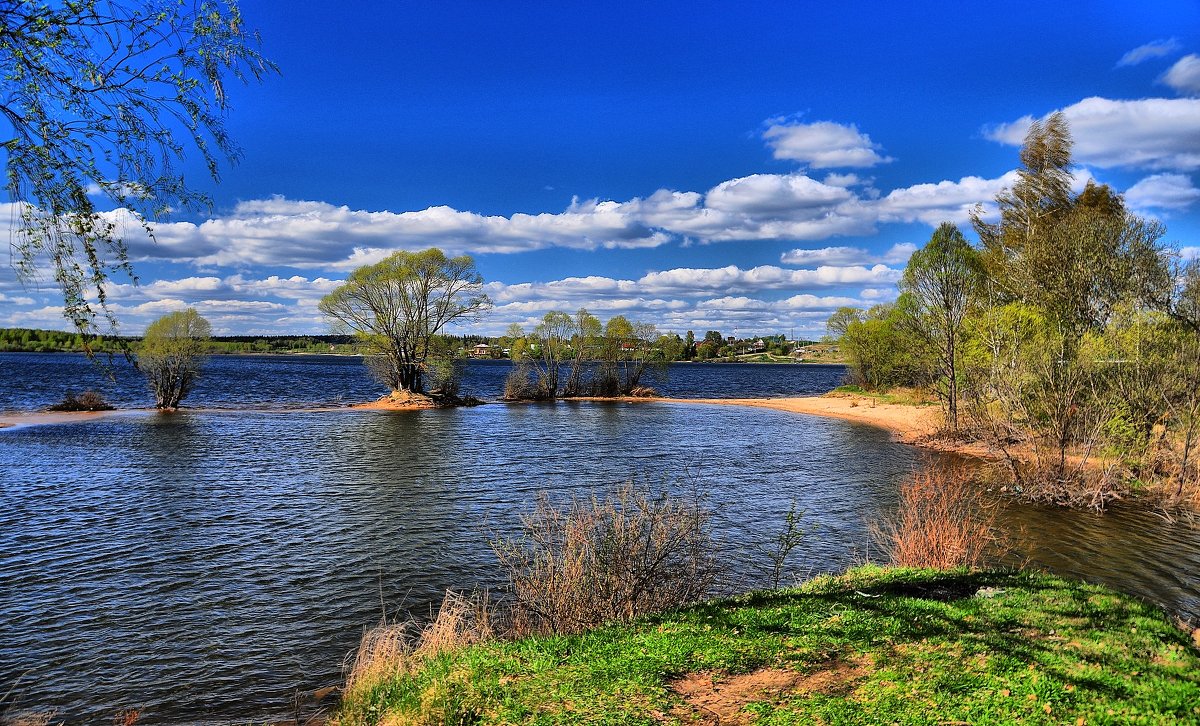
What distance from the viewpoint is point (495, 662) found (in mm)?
7527

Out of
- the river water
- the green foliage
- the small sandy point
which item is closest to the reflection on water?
the river water

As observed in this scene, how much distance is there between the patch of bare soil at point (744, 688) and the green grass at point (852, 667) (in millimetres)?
27

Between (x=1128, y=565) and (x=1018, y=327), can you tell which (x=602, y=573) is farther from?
(x=1018, y=327)

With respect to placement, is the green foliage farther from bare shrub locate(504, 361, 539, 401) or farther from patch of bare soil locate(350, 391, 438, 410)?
patch of bare soil locate(350, 391, 438, 410)

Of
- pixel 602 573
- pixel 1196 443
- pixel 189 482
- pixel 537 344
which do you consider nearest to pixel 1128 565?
pixel 1196 443

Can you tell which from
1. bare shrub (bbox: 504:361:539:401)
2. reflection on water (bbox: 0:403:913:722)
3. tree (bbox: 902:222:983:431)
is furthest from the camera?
bare shrub (bbox: 504:361:539:401)

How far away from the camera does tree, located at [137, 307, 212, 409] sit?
144 ft

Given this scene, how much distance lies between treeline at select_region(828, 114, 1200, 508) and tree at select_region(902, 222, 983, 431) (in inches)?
2.5

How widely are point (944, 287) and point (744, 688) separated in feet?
113

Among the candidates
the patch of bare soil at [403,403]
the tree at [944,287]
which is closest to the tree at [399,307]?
the patch of bare soil at [403,403]

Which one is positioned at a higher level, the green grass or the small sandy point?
the small sandy point

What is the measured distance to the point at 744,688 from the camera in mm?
6645

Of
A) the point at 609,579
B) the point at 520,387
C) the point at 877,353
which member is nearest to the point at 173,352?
the point at 520,387

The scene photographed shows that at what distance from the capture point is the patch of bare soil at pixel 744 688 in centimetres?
613
